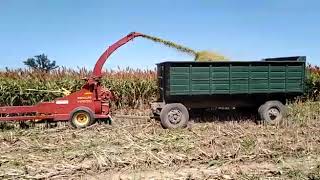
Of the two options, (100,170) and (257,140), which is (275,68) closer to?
(257,140)

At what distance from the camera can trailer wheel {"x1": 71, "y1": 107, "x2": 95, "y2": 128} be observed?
10344 millimetres

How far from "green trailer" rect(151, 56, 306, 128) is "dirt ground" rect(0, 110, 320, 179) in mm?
759

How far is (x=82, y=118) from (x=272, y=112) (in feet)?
15.1

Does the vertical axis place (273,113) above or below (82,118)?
above

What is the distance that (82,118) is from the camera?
34.4 feet

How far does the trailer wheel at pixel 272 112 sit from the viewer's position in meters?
10.8

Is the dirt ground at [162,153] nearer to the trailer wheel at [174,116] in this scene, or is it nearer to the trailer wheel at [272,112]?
the trailer wheel at [174,116]

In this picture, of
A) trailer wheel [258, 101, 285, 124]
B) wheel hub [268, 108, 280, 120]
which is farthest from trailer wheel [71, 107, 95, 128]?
wheel hub [268, 108, 280, 120]

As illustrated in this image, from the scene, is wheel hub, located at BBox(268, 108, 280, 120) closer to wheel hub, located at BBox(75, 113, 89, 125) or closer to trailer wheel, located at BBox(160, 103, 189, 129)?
trailer wheel, located at BBox(160, 103, 189, 129)

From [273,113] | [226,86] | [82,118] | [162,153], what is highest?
[226,86]

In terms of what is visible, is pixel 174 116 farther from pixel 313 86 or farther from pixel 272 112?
pixel 313 86

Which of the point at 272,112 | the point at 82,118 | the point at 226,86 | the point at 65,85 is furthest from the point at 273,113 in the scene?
the point at 65,85

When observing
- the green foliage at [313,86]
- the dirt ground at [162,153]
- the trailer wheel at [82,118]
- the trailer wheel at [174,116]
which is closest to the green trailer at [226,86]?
the trailer wheel at [174,116]


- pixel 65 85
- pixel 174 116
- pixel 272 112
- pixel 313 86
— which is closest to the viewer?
pixel 174 116
